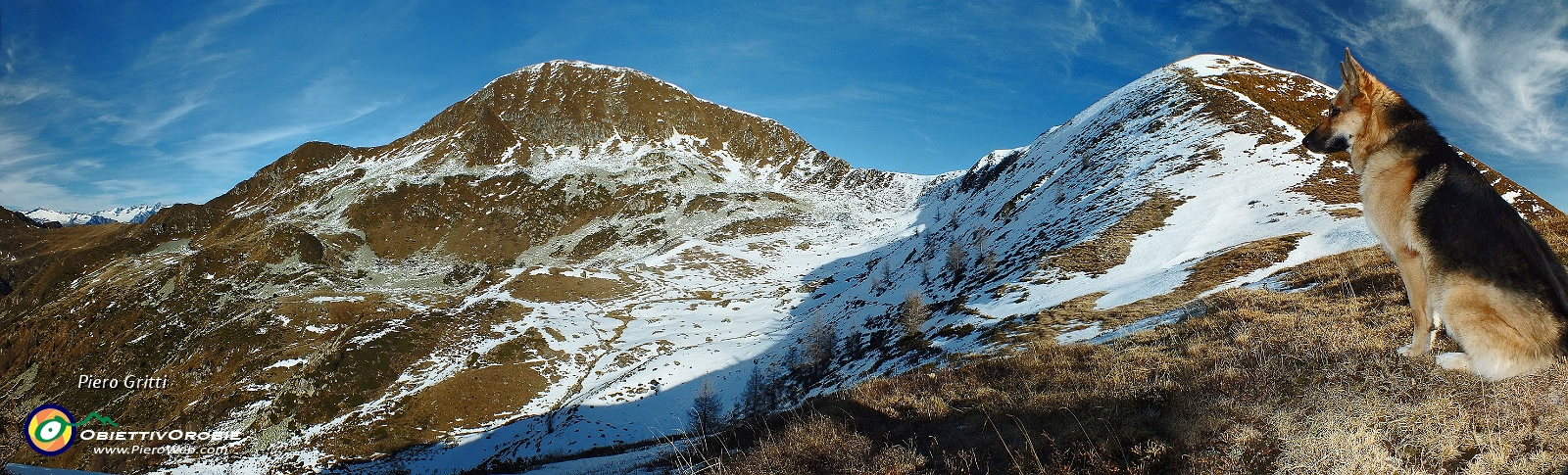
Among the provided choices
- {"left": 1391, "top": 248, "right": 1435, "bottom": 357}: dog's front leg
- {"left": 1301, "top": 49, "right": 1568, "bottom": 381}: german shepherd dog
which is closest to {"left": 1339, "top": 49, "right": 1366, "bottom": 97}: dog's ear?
{"left": 1301, "top": 49, "right": 1568, "bottom": 381}: german shepherd dog

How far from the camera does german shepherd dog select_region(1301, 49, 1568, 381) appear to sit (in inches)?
158

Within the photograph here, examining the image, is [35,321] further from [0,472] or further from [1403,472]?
[1403,472]

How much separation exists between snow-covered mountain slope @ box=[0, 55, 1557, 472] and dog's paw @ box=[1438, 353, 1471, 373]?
7379 mm

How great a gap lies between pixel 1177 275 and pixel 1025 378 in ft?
43.8

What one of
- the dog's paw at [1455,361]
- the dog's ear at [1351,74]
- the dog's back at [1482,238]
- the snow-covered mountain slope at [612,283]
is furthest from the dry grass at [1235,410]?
the snow-covered mountain slope at [612,283]

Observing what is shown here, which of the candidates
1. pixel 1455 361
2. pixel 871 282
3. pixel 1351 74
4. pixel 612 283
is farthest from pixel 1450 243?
pixel 612 283

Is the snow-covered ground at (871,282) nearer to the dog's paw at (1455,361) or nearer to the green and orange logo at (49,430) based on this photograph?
the dog's paw at (1455,361)

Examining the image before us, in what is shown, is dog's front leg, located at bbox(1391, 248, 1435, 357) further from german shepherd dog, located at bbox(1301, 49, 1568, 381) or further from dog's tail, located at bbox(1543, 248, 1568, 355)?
dog's tail, located at bbox(1543, 248, 1568, 355)

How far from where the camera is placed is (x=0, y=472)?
32.6 ft

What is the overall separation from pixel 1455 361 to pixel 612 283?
6827 centimetres

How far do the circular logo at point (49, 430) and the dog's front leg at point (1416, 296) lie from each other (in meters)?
27.2

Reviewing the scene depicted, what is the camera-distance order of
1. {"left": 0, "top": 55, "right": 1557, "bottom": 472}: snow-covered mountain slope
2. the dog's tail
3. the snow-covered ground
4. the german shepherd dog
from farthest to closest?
{"left": 0, "top": 55, "right": 1557, "bottom": 472}: snow-covered mountain slope
the snow-covered ground
the german shepherd dog
the dog's tail

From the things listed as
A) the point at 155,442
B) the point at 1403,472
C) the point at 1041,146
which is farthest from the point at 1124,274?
the point at 155,442

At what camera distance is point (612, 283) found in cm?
6712
